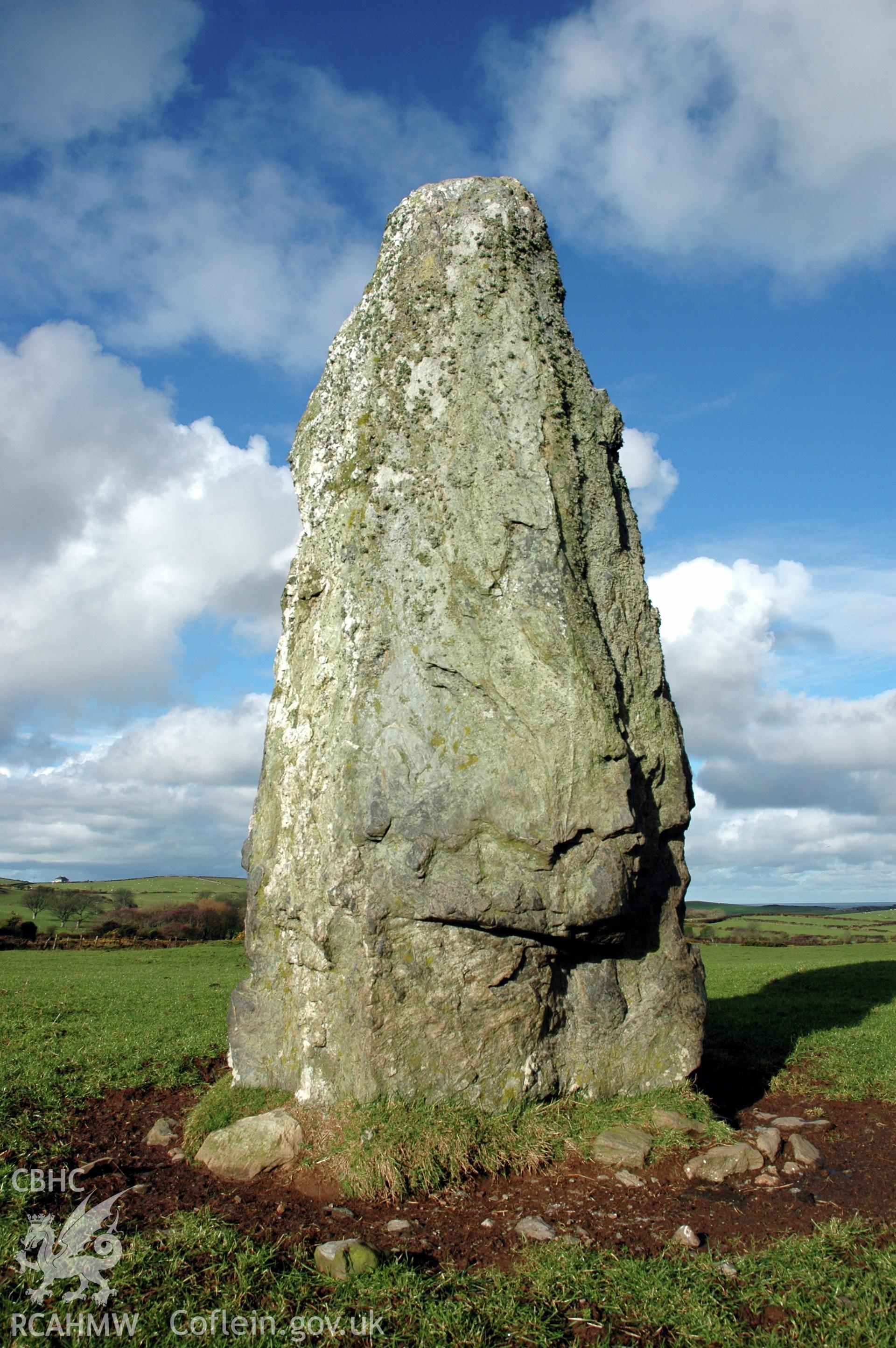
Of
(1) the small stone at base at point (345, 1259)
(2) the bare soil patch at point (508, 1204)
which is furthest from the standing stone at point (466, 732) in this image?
(1) the small stone at base at point (345, 1259)

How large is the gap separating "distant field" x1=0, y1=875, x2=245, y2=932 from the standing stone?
3893cm

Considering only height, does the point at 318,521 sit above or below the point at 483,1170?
above

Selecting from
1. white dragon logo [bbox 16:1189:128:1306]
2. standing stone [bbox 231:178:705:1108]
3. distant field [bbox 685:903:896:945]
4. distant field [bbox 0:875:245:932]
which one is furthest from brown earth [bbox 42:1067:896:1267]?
distant field [bbox 0:875:245:932]

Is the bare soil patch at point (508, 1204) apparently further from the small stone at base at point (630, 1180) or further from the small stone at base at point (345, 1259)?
the small stone at base at point (345, 1259)

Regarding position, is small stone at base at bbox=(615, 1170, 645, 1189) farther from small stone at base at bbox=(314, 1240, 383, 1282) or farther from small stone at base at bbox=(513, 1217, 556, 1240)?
small stone at base at bbox=(314, 1240, 383, 1282)

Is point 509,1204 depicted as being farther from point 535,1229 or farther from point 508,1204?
point 535,1229

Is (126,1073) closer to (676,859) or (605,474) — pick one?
(676,859)

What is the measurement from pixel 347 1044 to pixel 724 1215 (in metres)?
3.83

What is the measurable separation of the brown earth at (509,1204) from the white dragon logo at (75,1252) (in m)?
0.27

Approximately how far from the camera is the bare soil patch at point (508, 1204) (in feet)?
21.0

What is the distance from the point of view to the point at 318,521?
10305 millimetres

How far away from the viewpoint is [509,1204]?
22.9 feet

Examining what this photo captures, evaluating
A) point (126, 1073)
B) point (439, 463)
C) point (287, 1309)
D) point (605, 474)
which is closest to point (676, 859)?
point (605, 474)

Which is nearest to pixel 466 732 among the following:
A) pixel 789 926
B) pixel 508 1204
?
pixel 508 1204
